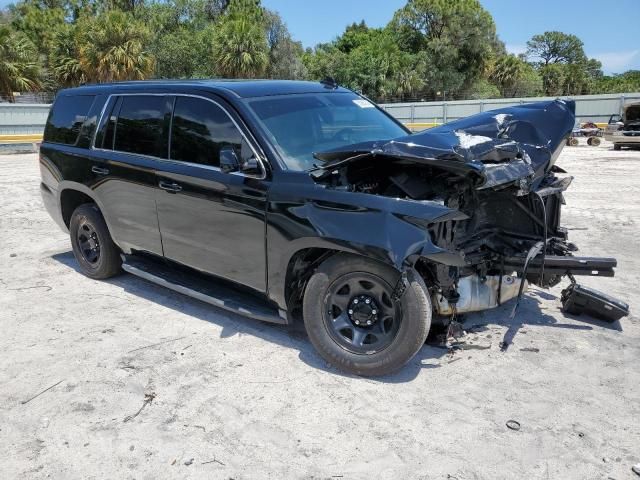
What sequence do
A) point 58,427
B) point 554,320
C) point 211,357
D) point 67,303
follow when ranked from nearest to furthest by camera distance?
point 58,427
point 211,357
point 554,320
point 67,303

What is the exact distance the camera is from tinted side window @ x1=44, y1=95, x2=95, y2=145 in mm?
5609

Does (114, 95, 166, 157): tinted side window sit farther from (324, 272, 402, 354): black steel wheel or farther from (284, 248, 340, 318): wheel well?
(324, 272, 402, 354): black steel wheel

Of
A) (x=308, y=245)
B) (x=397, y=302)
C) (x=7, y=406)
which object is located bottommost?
(x=7, y=406)

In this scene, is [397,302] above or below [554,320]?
above

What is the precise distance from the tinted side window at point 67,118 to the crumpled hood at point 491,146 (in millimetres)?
3098

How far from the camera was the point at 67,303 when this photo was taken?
5289 mm

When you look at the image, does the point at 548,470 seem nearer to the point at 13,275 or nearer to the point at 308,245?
the point at 308,245

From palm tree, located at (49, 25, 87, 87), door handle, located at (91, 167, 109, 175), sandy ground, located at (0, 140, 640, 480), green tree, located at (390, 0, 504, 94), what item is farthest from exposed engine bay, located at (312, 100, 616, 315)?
green tree, located at (390, 0, 504, 94)

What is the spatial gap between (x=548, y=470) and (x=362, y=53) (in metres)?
51.2

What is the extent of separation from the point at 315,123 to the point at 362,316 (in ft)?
5.49

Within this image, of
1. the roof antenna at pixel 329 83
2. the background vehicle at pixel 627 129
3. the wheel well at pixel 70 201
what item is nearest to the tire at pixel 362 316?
the roof antenna at pixel 329 83

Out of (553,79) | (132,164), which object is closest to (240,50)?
(132,164)

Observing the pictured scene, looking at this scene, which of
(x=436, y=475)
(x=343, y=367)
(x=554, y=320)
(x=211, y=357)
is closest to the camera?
(x=436, y=475)

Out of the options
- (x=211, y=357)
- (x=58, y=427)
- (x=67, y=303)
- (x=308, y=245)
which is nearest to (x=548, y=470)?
(x=308, y=245)
